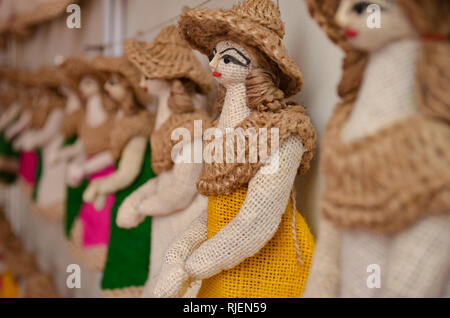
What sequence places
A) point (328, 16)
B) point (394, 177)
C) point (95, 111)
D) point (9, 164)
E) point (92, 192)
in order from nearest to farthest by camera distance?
point (394, 177) → point (328, 16) → point (92, 192) → point (95, 111) → point (9, 164)

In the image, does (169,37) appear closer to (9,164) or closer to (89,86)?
(89,86)

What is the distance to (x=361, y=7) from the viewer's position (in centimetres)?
57

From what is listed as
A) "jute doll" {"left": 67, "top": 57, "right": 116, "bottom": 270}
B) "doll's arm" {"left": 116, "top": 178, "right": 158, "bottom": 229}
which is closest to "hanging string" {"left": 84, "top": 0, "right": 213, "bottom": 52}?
"jute doll" {"left": 67, "top": 57, "right": 116, "bottom": 270}

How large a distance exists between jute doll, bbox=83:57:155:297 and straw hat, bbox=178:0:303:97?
0.48m

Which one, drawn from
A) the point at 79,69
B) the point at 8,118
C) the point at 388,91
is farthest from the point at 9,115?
the point at 388,91

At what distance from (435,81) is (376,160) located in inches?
4.7

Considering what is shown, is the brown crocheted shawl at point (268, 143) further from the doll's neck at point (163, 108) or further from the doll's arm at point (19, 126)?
the doll's arm at point (19, 126)

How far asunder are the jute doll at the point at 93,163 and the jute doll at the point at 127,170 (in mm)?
82

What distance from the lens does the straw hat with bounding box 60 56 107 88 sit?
1499 millimetres

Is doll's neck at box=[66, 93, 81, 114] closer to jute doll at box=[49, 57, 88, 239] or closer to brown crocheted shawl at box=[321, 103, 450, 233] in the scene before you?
jute doll at box=[49, 57, 88, 239]

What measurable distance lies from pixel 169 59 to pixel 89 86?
20.6 inches
